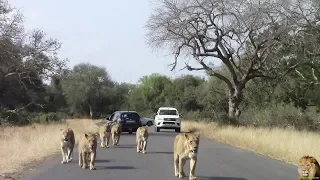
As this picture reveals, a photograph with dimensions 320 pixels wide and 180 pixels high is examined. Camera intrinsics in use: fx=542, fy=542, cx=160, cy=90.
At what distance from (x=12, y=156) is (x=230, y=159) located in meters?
7.74

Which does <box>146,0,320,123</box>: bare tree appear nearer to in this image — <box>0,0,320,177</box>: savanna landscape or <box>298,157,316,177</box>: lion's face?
<box>0,0,320,177</box>: savanna landscape

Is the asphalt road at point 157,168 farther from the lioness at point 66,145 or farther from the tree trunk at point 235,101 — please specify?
the tree trunk at point 235,101

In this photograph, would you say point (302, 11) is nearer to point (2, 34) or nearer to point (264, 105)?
point (264, 105)

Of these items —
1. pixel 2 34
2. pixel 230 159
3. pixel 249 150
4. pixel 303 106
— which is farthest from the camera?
pixel 303 106

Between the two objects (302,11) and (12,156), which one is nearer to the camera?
(12,156)

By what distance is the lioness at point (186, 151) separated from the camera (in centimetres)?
1309

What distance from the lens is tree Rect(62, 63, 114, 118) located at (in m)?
92.2

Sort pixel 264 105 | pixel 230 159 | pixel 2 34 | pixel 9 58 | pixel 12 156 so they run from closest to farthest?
pixel 12 156 < pixel 230 159 < pixel 2 34 < pixel 9 58 < pixel 264 105

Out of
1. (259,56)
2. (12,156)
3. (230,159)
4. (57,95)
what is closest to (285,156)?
(230,159)

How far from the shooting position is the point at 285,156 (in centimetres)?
2058

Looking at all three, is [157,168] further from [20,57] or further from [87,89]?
[87,89]

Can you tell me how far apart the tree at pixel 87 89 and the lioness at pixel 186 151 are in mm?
73401

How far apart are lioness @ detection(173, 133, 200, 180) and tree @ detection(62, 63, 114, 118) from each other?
241 feet

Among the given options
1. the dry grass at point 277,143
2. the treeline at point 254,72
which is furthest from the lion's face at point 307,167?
the treeline at point 254,72
